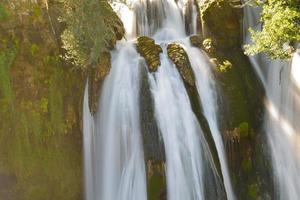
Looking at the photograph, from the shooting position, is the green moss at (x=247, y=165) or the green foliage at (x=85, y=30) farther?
the green moss at (x=247, y=165)

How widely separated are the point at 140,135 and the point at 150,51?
10.1 feet

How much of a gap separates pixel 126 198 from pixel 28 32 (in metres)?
5.47

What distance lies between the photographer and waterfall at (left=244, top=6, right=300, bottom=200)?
11094 mm

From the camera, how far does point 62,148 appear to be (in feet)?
34.9

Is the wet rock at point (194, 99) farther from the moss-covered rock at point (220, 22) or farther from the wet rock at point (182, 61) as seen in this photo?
the moss-covered rock at point (220, 22)

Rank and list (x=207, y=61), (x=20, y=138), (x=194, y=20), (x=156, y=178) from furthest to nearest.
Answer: (x=194, y=20)
(x=207, y=61)
(x=20, y=138)
(x=156, y=178)

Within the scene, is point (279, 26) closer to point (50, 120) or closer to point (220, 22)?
point (220, 22)

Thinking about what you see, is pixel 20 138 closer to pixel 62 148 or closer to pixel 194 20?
pixel 62 148

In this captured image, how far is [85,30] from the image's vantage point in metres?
10.2

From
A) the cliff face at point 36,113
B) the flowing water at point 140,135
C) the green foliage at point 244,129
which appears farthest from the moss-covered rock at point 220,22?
the cliff face at point 36,113

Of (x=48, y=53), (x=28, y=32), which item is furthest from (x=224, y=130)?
(x=28, y=32)

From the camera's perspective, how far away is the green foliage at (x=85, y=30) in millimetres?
10133

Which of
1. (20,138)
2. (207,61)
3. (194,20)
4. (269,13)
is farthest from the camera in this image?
(194,20)

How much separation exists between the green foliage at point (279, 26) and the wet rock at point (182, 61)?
2.69 meters
